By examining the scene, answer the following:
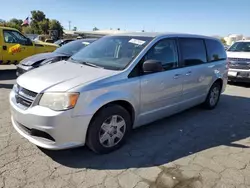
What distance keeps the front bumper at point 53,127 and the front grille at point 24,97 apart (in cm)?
9

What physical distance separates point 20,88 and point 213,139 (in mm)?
3128

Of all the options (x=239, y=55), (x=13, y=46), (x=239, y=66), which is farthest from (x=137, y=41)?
(x=13, y=46)

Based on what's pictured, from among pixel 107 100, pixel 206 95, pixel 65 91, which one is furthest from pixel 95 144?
pixel 206 95

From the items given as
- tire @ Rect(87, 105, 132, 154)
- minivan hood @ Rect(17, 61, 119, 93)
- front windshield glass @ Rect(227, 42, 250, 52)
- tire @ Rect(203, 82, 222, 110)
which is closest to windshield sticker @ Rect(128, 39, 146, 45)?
minivan hood @ Rect(17, 61, 119, 93)

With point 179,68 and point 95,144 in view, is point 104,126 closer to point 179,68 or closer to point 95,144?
point 95,144

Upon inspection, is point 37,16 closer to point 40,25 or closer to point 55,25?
point 40,25

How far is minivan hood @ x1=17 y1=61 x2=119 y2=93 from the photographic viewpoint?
3094 millimetres

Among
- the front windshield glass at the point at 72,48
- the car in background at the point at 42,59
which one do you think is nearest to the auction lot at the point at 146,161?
the car in background at the point at 42,59

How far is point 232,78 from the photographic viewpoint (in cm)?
933

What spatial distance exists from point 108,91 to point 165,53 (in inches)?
58.4

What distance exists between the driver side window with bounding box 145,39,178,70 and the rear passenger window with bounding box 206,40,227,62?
1.45m

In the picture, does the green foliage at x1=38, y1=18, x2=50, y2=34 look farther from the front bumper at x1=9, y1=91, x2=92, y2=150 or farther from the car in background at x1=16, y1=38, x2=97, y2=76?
the front bumper at x1=9, y1=91, x2=92, y2=150

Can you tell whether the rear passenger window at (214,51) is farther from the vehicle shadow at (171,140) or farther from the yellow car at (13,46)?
the yellow car at (13,46)

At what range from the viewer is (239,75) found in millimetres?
9141
